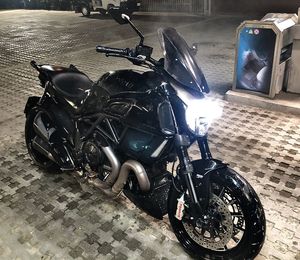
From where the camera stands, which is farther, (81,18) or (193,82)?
(81,18)

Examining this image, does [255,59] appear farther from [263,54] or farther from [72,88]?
[72,88]

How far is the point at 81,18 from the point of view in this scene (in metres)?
13.6

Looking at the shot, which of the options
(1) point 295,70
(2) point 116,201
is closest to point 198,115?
(2) point 116,201

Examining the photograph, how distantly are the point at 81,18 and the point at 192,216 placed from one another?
42.9ft

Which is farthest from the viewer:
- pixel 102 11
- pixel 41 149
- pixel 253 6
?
pixel 102 11

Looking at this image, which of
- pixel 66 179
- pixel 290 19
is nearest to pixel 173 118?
pixel 66 179

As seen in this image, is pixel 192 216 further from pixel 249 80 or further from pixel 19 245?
pixel 249 80

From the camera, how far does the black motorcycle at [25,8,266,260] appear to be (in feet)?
6.32

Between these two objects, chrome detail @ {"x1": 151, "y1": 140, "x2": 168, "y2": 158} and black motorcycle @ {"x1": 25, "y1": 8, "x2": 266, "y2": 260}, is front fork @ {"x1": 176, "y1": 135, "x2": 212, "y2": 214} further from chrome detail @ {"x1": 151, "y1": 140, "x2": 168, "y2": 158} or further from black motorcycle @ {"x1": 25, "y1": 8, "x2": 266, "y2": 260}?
chrome detail @ {"x1": 151, "y1": 140, "x2": 168, "y2": 158}

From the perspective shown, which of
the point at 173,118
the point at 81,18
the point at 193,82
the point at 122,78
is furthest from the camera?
the point at 81,18

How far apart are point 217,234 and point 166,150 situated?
63 centimetres

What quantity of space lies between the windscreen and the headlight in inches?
3.3

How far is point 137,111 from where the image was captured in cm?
215

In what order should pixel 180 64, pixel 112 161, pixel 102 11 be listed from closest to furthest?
pixel 180 64 < pixel 112 161 < pixel 102 11
